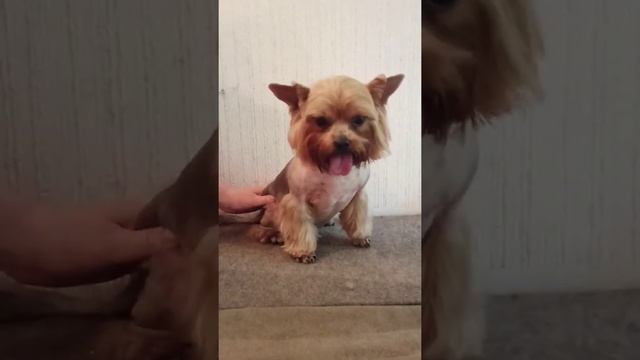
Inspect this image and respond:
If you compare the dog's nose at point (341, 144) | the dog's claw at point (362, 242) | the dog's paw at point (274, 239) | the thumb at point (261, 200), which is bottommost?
the dog's claw at point (362, 242)

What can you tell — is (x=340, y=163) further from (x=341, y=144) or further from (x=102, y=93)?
(x=102, y=93)

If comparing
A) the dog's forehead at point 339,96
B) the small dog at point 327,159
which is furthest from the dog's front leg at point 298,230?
the dog's forehead at point 339,96

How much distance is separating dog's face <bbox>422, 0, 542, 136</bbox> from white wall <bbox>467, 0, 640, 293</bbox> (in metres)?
0.02

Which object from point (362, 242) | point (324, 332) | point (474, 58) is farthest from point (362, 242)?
point (474, 58)

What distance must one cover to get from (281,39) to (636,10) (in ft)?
1.21

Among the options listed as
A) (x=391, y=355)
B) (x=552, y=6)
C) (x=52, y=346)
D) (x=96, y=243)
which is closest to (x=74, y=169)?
(x=96, y=243)

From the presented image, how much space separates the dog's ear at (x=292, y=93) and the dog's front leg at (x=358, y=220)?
113 millimetres

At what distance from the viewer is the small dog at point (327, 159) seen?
0.86 meters

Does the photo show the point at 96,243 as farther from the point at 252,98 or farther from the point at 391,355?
the point at 391,355

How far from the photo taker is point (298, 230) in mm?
881

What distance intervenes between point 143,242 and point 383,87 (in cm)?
29

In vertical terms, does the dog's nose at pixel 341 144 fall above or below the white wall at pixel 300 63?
below

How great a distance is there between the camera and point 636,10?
0.88 meters

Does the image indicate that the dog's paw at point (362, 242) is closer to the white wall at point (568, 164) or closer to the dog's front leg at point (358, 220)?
the dog's front leg at point (358, 220)
